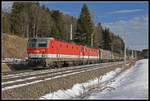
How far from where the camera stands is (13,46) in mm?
70625

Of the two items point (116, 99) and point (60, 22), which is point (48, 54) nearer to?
point (116, 99)

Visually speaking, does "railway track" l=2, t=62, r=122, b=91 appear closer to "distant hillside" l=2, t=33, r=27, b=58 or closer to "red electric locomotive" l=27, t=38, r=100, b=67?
"red electric locomotive" l=27, t=38, r=100, b=67

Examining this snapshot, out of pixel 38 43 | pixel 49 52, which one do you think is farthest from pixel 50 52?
pixel 38 43

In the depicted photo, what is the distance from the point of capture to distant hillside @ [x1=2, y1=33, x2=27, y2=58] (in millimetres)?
66150

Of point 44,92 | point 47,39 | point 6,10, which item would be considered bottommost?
→ point 44,92

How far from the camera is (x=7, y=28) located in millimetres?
86125

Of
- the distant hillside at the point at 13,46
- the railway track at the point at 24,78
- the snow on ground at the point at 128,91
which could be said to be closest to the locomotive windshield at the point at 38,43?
the railway track at the point at 24,78

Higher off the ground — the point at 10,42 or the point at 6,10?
the point at 6,10

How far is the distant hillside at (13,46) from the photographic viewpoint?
2604 inches

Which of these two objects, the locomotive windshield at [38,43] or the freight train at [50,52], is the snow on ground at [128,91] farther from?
the locomotive windshield at [38,43]

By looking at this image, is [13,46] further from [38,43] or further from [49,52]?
[49,52]

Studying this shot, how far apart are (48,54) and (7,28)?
50277mm

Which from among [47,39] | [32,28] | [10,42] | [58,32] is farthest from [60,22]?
[47,39]

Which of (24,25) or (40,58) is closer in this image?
(40,58)
